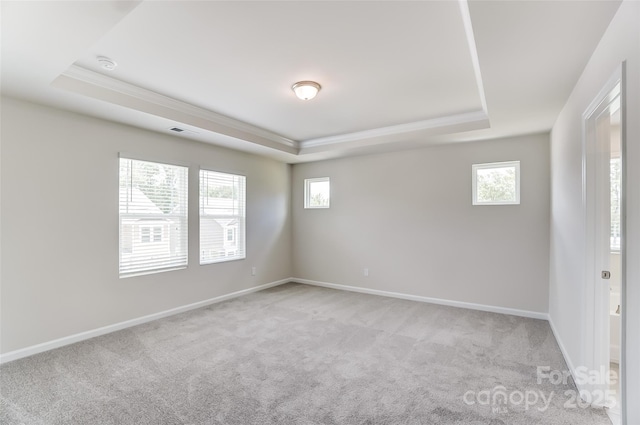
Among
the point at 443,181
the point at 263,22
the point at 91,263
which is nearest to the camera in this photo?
the point at 263,22

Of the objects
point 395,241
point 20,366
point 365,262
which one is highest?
point 395,241

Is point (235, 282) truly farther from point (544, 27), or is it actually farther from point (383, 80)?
point (544, 27)

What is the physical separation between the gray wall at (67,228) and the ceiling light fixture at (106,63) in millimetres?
1002

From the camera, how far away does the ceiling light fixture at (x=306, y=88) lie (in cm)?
296

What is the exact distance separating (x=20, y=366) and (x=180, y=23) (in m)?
3.23

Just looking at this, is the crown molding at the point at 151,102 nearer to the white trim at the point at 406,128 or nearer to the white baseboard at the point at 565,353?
the white trim at the point at 406,128

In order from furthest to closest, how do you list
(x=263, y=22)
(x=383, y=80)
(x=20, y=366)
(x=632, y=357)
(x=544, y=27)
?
(x=383, y=80) < (x=20, y=366) < (x=263, y=22) < (x=544, y=27) < (x=632, y=357)

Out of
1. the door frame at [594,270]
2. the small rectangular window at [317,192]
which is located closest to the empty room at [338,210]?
the door frame at [594,270]

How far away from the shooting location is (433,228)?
186 inches

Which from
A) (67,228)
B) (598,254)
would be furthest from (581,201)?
(67,228)

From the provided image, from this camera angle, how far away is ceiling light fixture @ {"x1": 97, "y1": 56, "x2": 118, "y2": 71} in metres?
2.52

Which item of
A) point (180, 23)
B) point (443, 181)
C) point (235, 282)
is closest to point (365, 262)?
point (443, 181)

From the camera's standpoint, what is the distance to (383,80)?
2.95 m

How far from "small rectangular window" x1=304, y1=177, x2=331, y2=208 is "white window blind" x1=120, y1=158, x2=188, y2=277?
2.44 meters
